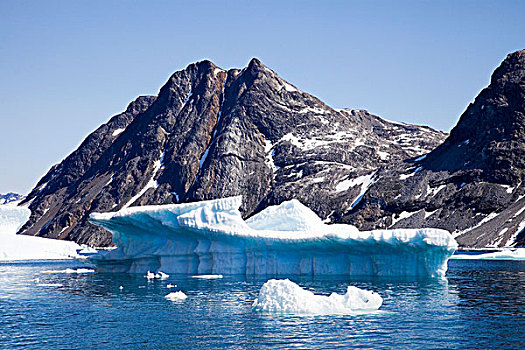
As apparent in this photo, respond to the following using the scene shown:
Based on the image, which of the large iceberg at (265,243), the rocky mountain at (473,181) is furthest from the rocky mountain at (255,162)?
the large iceberg at (265,243)

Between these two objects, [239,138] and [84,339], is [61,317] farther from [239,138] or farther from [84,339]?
[239,138]

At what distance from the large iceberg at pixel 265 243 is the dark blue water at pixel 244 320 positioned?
2.89m

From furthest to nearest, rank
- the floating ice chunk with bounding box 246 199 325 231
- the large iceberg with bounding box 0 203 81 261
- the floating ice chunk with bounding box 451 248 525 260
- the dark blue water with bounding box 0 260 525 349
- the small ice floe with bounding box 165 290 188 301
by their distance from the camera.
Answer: the floating ice chunk with bounding box 451 248 525 260
the large iceberg with bounding box 0 203 81 261
the floating ice chunk with bounding box 246 199 325 231
the small ice floe with bounding box 165 290 188 301
the dark blue water with bounding box 0 260 525 349

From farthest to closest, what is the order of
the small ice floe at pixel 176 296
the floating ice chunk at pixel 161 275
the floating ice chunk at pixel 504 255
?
1. the floating ice chunk at pixel 504 255
2. the floating ice chunk at pixel 161 275
3. the small ice floe at pixel 176 296

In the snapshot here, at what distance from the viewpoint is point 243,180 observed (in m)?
173

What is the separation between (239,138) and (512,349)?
528 feet

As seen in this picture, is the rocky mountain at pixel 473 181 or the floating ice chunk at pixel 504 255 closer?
the floating ice chunk at pixel 504 255

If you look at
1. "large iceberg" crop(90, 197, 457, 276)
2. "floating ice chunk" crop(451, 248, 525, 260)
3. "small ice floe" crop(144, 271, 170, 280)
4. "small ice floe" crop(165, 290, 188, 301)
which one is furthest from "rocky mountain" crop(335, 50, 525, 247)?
"small ice floe" crop(165, 290, 188, 301)

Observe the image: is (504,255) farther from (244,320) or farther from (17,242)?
(244,320)

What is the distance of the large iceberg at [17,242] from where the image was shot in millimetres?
79125

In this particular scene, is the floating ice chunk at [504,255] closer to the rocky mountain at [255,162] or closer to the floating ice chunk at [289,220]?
the floating ice chunk at [289,220]

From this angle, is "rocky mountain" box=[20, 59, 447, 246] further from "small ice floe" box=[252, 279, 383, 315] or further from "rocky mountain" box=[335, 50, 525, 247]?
"small ice floe" box=[252, 279, 383, 315]

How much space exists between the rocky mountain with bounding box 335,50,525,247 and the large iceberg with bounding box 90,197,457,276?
7382cm

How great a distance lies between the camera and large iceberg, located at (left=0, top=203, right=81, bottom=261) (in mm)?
79125
